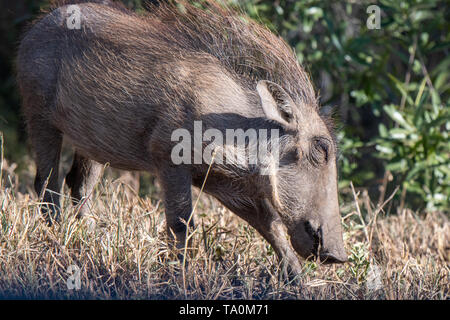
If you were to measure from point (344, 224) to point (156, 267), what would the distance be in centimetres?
126

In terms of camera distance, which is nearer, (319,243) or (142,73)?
(319,243)

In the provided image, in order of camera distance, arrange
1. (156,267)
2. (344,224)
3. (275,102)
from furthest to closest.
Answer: (344,224)
(275,102)
(156,267)

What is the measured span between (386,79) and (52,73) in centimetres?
328

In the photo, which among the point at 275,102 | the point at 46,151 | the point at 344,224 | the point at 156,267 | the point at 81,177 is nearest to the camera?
the point at 156,267

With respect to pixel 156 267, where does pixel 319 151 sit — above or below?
above

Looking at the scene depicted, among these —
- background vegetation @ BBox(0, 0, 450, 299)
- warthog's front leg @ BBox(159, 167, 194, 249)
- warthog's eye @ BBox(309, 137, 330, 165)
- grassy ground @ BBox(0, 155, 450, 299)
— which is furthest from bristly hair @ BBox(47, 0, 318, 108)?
grassy ground @ BBox(0, 155, 450, 299)

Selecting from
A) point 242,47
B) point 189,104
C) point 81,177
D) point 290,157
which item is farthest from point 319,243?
point 81,177

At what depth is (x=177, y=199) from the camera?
3664 millimetres

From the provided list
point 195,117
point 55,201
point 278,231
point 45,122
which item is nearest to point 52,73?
point 45,122

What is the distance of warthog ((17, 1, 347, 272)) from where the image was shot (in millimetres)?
3607

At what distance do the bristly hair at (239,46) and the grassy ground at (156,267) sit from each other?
2.99 ft

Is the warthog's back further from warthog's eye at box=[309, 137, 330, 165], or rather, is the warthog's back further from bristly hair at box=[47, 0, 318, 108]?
warthog's eye at box=[309, 137, 330, 165]

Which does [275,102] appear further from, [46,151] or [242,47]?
[46,151]

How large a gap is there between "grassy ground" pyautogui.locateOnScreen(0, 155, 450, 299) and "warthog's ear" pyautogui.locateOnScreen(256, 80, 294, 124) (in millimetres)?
765
